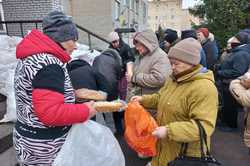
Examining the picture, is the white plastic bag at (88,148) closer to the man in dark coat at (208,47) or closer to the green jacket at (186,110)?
the green jacket at (186,110)

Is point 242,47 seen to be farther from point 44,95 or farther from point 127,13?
point 127,13

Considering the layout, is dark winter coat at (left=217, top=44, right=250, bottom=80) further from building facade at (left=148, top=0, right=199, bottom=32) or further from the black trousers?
building facade at (left=148, top=0, right=199, bottom=32)

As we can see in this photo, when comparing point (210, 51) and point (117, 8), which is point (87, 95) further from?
point (117, 8)

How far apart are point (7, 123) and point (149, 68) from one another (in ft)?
6.89

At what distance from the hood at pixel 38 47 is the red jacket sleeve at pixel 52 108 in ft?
0.78

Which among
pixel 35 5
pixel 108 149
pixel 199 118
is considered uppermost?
pixel 35 5

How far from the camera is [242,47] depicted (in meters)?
4.54

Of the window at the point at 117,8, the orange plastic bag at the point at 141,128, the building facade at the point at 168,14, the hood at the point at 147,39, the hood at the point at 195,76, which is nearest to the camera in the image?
the hood at the point at 195,76

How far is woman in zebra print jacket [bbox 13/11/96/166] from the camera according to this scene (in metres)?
1.58

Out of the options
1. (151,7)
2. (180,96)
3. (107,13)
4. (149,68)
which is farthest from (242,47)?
(151,7)

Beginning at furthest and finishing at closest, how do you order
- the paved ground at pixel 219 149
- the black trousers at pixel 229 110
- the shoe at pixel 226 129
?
the shoe at pixel 226 129, the black trousers at pixel 229 110, the paved ground at pixel 219 149

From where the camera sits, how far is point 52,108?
5.15 feet

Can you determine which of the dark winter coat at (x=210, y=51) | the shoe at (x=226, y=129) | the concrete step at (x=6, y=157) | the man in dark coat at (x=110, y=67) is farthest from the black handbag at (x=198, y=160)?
the dark winter coat at (x=210, y=51)

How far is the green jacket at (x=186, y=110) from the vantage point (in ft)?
6.08
